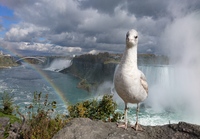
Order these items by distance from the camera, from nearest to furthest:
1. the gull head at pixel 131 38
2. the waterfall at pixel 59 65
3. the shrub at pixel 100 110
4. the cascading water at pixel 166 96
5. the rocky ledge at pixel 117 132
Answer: the gull head at pixel 131 38
the rocky ledge at pixel 117 132
the shrub at pixel 100 110
the cascading water at pixel 166 96
the waterfall at pixel 59 65

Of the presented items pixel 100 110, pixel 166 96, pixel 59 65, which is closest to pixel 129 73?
pixel 100 110

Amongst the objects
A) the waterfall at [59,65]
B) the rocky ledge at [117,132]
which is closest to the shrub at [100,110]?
the rocky ledge at [117,132]

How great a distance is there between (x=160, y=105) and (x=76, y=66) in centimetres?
8470

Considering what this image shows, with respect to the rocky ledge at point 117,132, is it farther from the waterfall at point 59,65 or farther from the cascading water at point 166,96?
the waterfall at point 59,65

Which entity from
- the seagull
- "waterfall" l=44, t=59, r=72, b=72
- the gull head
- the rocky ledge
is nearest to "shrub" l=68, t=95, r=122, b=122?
the rocky ledge

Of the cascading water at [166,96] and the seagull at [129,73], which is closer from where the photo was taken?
the seagull at [129,73]

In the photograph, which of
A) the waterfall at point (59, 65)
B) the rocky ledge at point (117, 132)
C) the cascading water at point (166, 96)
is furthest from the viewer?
the waterfall at point (59, 65)

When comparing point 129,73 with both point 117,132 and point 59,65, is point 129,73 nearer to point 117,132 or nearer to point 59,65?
point 117,132

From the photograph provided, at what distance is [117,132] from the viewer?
4.07m

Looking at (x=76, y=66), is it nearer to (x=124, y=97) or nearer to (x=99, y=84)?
(x=99, y=84)

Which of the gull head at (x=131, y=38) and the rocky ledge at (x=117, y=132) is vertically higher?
the gull head at (x=131, y=38)

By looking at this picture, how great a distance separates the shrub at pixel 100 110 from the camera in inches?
282

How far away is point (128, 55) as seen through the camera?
12.6 feet

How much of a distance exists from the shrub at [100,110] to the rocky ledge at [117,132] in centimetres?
265
